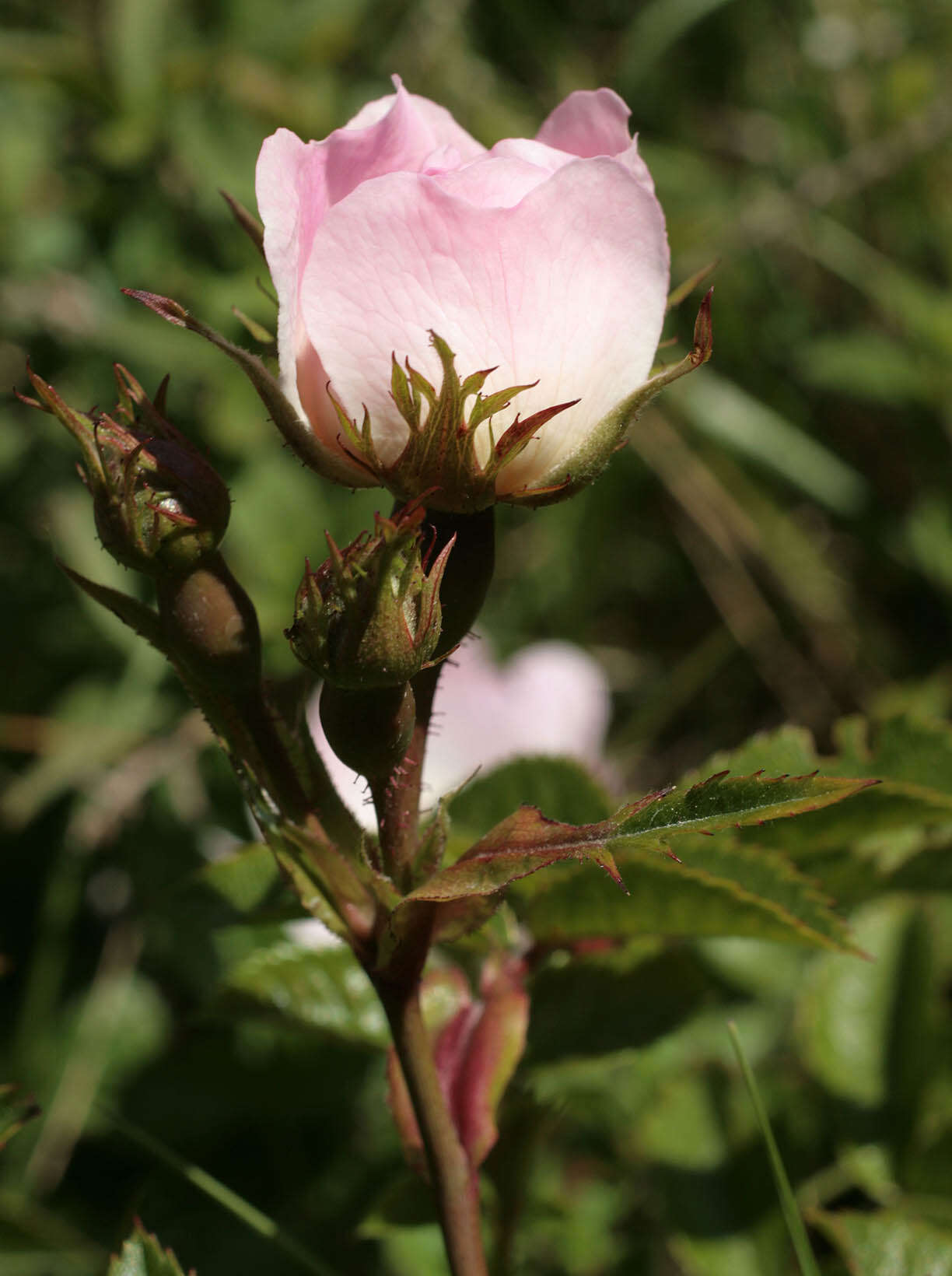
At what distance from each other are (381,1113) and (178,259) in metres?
1.29

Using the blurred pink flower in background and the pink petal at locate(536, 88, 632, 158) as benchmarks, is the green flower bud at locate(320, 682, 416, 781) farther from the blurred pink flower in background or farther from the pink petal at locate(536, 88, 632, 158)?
the blurred pink flower in background

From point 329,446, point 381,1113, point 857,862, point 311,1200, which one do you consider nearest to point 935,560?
point 857,862

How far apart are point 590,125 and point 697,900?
523 millimetres

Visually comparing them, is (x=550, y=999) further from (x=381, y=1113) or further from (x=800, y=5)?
(x=800, y=5)

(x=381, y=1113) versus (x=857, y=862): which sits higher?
(x=857, y=862)

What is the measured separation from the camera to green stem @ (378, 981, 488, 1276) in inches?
28.1

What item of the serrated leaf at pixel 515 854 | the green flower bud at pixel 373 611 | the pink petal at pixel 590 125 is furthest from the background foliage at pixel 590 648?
the pink petal at pixel 590 125

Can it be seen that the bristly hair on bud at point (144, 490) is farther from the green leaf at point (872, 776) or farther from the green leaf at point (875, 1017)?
the green leaf at point (875, 1017)

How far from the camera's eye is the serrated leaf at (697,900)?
83cm

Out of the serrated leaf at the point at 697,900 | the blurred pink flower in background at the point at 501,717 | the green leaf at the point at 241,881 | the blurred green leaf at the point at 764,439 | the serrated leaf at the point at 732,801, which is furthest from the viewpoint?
the blurred green leaf at the point at 764,439

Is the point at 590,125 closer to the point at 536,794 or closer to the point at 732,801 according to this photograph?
the point at 732,801

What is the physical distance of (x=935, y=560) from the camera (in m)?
1.98

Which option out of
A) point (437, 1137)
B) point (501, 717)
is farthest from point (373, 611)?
point (501, 717)

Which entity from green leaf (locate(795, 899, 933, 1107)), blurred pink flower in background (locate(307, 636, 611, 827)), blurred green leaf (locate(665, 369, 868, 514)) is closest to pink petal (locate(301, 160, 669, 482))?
green leaf (locate(795, 899, 933, 1107))
